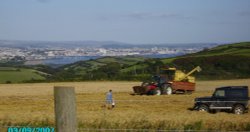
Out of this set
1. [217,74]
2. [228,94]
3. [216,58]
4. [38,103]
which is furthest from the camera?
[216,58]

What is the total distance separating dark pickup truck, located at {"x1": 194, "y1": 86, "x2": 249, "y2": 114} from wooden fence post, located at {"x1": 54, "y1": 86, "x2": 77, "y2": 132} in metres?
21.4

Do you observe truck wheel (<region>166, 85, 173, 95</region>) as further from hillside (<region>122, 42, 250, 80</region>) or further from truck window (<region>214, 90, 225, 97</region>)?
hillside (<region>122, 42, 250, 80</region>)

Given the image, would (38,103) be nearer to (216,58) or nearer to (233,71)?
(233,71)

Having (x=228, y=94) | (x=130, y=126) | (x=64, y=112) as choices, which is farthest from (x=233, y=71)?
(x=64, y=112)

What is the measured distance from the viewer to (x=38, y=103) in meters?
29.3

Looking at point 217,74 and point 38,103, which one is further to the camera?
point 217,74

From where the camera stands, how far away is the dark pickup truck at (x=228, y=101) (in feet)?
78.3

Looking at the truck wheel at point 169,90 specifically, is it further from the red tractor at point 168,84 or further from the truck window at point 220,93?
the truck window at point 220,93

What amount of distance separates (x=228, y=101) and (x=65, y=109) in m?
21.9

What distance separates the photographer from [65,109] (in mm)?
3230

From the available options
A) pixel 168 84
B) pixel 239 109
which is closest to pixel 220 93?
pixel 239 109

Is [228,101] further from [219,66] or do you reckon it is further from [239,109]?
[219,66]

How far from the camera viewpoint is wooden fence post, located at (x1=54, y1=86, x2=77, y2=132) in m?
3.23

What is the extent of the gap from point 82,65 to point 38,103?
3060 inches
